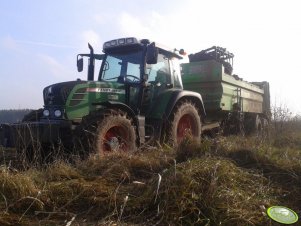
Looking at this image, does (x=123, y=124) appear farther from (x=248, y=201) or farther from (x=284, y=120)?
(x=284, y=120)

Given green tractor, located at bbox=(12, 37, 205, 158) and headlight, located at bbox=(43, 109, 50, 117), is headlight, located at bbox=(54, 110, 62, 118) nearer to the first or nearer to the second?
green tractor, located at bbox=(12, 37, 205, 158)

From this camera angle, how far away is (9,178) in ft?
13.7

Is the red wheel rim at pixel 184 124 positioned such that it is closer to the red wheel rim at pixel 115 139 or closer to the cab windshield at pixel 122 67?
the cab windshield at pixel 122 67

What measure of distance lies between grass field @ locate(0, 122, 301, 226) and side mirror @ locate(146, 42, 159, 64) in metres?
2.53

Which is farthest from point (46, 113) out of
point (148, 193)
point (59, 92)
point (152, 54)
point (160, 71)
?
point (148, 193)

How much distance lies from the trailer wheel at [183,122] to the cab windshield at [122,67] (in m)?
1.13

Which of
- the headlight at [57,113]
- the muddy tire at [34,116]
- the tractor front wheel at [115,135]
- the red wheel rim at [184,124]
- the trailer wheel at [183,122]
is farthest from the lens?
the red wheel rim at [184,124]

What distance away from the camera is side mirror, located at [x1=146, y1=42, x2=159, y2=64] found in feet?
23.8

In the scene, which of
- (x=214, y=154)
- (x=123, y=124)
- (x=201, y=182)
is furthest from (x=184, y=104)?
(x=201, y=182)

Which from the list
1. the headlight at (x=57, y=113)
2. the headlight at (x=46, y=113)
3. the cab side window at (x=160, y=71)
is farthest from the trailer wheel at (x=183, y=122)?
the headlight at (x=46, y=113)

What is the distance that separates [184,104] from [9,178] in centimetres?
474

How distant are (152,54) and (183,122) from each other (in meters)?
2.00

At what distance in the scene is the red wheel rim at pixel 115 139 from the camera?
644 centimetres

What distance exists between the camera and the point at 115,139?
654 cm
